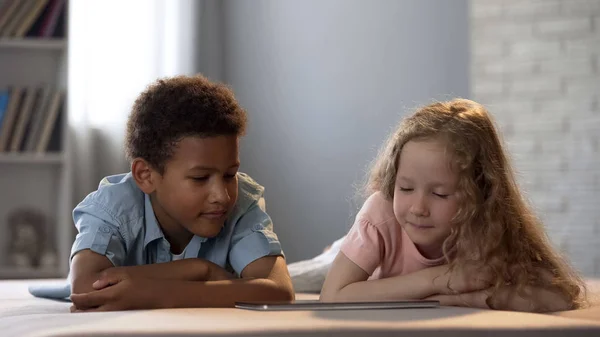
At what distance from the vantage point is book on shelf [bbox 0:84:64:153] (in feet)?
11.6

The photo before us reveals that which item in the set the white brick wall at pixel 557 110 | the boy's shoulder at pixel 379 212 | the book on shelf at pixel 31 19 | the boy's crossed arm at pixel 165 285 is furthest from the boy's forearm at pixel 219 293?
the book on shelf at pixel 31 19

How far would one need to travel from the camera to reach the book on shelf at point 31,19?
3.60m

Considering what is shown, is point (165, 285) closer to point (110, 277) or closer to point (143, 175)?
point (110, 277)

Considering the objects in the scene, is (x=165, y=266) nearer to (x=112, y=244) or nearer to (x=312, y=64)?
(x=112, y=244)

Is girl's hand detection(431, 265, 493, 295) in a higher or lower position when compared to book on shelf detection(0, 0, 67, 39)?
lower

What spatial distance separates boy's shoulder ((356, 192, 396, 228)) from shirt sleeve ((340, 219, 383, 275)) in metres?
0.02

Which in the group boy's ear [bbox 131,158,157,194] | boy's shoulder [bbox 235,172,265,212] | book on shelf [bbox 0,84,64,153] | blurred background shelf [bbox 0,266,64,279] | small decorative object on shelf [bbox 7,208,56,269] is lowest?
blurred background shelf [bbox 0,266,64,279]

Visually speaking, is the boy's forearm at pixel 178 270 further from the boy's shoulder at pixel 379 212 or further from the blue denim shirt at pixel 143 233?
the boy's shoulder at pixel 379 212

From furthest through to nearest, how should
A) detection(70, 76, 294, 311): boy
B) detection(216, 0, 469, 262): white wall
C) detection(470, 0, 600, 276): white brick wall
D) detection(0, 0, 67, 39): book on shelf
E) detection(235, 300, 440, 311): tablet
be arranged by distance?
detection(216, 0, 469, 262): white wall < detection(0, 0, 67, 39): book on shelf < detection(470, 0, 600, 276): white brick wall < detection(70, 76, 294, 311): boy < detection(235, 300, 440, 311): tablet

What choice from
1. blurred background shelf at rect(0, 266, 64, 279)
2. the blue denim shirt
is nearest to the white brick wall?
blurred background shelf at rect(0, 266, 64, 279)

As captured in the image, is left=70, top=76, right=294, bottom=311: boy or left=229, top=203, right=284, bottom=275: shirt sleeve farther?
left=229, top=203, right=284, bottom=275: shirt sleeve

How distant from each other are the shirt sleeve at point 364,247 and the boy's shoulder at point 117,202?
37 centimetres

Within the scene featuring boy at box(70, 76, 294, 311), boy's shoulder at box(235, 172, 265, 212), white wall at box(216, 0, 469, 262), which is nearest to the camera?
boy at box(70, 76, 294, 311)

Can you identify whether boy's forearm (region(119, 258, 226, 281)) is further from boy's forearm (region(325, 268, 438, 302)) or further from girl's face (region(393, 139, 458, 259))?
girl's face (region(393, 139, 458, 259))
